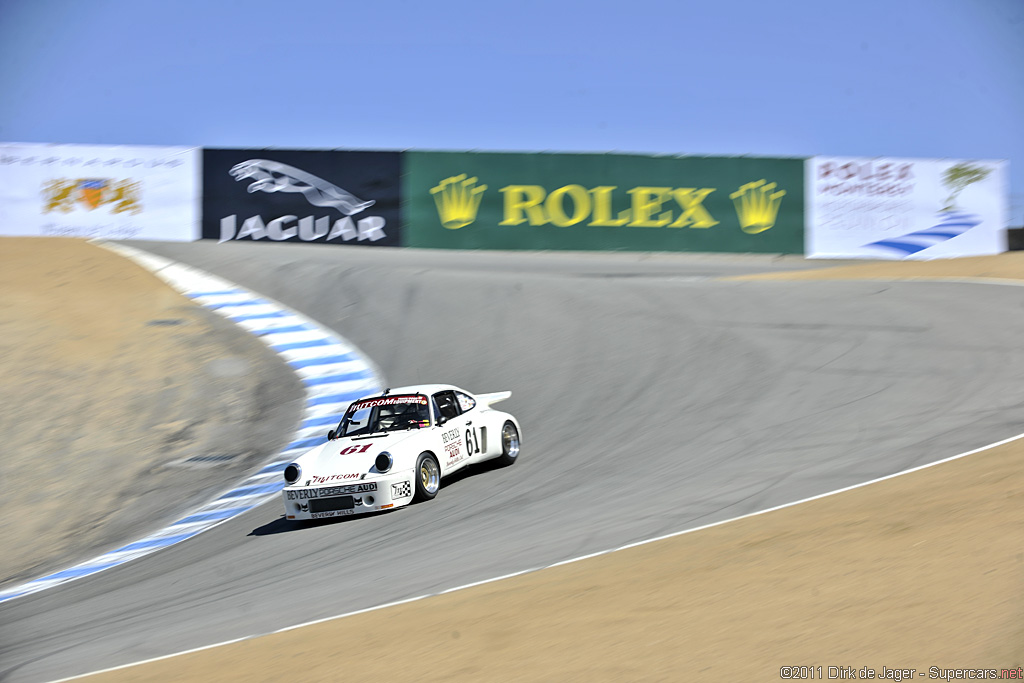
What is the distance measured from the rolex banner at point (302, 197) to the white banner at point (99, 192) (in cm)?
70

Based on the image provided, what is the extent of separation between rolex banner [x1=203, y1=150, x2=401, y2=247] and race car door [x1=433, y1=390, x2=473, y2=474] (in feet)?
53.9

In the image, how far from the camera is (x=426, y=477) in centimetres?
948

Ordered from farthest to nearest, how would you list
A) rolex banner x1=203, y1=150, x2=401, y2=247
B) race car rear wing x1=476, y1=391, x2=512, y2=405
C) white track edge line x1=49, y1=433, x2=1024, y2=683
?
rolex banner x1=203, y1=150, x2=401, y2=247 → race car rear wing x1=476, y1=391, x2=512, y2=405 → white track edge line x1=49, y1=433, x2=1024, y2=683

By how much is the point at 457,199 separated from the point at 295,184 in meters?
4.58

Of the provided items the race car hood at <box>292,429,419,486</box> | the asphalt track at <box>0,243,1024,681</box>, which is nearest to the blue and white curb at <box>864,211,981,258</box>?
the asphalt track at <box>0,243,1024,681</box>

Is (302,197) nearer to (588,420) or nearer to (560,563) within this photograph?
(588,420)

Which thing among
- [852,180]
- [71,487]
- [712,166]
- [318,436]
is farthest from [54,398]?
[852,180]

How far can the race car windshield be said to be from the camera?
10.1m

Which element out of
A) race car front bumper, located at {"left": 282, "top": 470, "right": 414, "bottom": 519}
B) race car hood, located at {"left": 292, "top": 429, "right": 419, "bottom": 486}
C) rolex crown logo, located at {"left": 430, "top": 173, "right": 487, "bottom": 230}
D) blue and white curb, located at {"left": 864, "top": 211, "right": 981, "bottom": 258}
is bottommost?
race car front bumper, located at {"left": 282, "top": 470, "right": 414, "bottom": 519}

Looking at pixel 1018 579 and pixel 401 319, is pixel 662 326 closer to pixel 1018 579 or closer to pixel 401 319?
pixel 401 319

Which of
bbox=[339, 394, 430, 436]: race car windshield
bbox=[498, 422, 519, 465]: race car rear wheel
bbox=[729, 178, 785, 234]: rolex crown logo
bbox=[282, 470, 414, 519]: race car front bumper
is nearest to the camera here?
bbox=[282, 470, 414, 519]: race car front bumper

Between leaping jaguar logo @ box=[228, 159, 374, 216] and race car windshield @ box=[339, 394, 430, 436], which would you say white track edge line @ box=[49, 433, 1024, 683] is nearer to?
race car windshield @ box=[339, 394, 430, 436]

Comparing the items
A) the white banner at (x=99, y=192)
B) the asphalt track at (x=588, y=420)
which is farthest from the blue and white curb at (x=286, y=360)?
the white banner at (x=99, y=192)

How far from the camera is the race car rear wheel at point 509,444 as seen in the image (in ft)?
34.8
